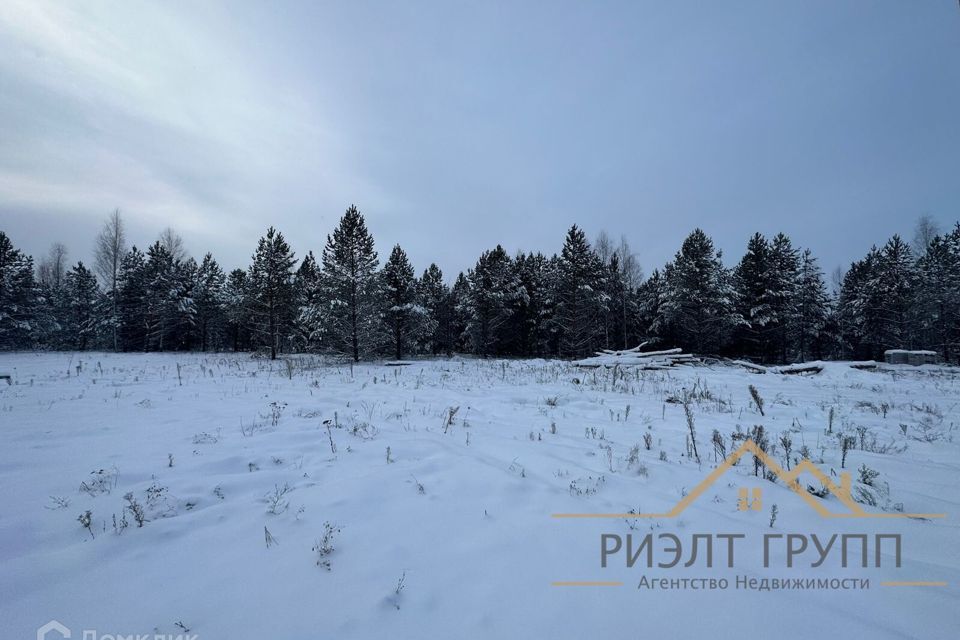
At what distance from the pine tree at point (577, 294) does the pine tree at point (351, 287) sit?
1800 centimetres

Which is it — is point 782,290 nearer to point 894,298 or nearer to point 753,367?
point 894,298

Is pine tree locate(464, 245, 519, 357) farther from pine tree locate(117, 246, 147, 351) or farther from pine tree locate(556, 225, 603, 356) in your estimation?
pine tree locate(117, 246, 147, 351)

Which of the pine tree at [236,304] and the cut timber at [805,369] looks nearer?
the cut timber at [805,369]

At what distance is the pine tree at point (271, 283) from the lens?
28406 mm

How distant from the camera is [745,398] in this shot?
8.48 m

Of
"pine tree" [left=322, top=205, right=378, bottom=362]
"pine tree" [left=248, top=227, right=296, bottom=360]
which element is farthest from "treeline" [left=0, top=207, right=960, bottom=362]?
"pine tree" [left=322, top=205, right=378, bottom=362]

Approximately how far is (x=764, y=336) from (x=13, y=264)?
69.4m

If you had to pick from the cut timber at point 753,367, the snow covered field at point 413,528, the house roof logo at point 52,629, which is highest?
the cut timber at point 753,367

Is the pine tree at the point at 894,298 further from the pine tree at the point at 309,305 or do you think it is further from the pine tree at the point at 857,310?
the pine tree at the point at 309,305

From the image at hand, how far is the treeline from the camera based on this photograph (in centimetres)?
3161

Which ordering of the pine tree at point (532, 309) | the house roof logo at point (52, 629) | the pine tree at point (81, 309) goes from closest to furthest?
the house roof logo at point (52, 629), the pine tree at point (532, 309), the pine tree at point (81, 309)

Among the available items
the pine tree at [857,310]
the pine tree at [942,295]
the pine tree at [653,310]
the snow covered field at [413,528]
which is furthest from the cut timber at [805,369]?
the pine tree at [857,310]

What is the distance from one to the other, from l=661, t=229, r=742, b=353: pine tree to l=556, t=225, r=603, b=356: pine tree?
302 inches

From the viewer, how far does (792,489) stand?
3295 mm
